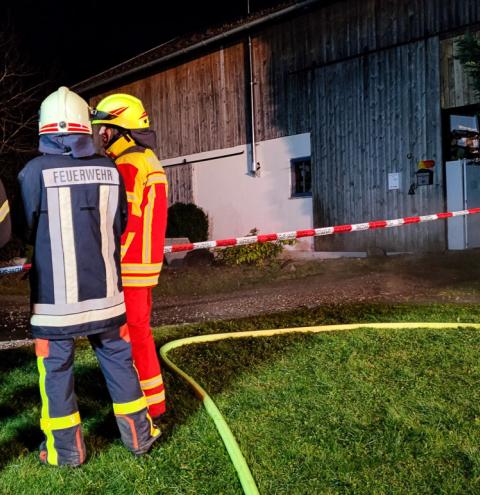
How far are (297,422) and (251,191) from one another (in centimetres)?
1233

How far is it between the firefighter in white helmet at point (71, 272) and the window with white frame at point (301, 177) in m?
11.5

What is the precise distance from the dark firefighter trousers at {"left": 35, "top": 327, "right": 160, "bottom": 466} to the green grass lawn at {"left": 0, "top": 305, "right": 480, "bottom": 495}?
9 cm

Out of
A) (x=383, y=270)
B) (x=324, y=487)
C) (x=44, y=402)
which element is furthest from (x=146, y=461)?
(x=383, y=270)

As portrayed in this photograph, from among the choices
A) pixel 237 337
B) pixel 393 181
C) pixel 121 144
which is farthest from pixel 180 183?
pixel 121 144

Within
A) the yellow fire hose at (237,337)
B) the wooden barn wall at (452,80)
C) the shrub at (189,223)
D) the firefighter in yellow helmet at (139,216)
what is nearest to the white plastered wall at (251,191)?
the shrub at (189,223)

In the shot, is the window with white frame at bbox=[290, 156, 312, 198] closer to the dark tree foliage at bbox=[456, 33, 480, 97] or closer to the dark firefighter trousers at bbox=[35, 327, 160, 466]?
the dark tree foliage at bbox=[456, 33, 480, 97]

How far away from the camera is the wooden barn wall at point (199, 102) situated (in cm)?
1555

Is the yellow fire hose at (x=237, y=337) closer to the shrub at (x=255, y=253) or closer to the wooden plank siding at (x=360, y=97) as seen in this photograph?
the wooden plank siding at (x=360, y=97)

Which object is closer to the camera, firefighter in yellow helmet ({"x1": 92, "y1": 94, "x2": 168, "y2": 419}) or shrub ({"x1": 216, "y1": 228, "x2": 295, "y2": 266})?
firefighter in yellow helmet ({"x1": 92, "y1": 94, "x2": 168, "y2": 419})

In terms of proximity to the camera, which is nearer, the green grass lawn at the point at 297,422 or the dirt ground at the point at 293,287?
the green grass lawn at the point at 297,422

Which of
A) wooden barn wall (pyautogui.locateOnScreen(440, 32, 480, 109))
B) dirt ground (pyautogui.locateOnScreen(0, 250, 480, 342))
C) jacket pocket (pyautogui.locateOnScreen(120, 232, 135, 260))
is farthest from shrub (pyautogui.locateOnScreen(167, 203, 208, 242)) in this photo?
jacket pocket (pyautogui.locateOnScreen(120, 232, 135, 260))

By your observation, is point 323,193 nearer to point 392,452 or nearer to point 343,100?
point 343,100

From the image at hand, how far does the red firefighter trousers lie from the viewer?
324 cm

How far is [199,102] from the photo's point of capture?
54.6 feet
